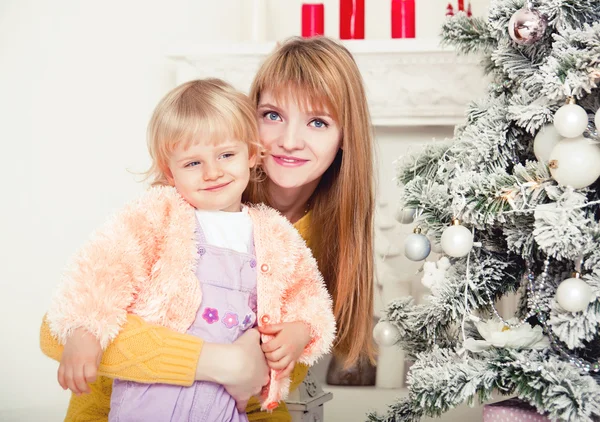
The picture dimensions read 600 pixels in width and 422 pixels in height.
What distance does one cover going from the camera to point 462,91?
1983mm

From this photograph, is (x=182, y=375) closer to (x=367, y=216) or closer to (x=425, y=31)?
(x=367, y=216)

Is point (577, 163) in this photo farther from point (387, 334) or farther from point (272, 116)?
point (272, 116)

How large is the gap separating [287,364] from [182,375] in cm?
20

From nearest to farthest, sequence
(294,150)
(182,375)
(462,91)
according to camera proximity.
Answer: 1. (182,375)
2. (294,150)
3. (462,91)

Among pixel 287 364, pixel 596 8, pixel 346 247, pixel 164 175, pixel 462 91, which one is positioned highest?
pixel 596 8

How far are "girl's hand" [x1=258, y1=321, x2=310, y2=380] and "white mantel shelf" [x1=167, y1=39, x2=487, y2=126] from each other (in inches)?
40.5

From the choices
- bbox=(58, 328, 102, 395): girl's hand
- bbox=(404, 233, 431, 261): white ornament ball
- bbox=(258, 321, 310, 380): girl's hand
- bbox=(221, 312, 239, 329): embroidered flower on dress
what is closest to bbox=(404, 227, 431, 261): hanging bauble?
bbox=(404, 233, 431, 261): white ornament ball

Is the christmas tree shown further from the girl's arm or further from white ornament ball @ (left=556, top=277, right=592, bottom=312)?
the girl's arm

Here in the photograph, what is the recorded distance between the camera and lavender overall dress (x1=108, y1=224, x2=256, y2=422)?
108 centimetres

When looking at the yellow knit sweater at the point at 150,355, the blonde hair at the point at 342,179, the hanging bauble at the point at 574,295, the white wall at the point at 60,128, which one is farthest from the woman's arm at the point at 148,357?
the white wall at the point at 60,128

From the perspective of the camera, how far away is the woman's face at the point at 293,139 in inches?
55.6

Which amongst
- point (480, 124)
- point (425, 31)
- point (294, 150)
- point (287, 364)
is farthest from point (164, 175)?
point (425, 31)

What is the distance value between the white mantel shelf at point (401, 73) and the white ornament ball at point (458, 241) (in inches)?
38.4

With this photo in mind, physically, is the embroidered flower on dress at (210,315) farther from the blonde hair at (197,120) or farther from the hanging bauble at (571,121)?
the hanging bauble at (571,121)
